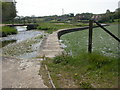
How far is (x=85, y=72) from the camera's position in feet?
19.0

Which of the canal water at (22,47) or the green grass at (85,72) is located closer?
the green grass at (85,72)

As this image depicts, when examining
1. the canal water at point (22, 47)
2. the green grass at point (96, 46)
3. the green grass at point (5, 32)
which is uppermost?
the green grass at point (5, 32)

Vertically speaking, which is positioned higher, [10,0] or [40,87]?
[10,0]

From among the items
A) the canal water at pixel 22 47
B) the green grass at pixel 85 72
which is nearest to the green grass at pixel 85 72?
the green grass at pixel 85 72

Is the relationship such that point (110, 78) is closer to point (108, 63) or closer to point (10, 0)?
point (108, 63)

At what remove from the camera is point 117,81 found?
4840mm

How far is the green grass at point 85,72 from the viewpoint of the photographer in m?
4.86

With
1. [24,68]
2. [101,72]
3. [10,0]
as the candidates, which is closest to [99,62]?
[101,72]

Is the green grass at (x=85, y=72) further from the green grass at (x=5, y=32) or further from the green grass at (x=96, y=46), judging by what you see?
the green grass at (x=5, y=32)

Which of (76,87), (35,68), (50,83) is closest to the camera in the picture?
(76,87)

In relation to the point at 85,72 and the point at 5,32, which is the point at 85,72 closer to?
the point at 85,72

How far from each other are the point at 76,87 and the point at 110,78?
1.12 meters

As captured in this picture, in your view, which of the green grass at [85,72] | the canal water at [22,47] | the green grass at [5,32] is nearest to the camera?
the green grass at [85,72]

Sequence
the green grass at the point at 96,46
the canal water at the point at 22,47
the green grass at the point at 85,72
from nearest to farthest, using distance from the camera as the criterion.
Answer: the green grass at the point at 85,72 < the green grass at the point at 96,46 < the canal water at the point at 22,47
